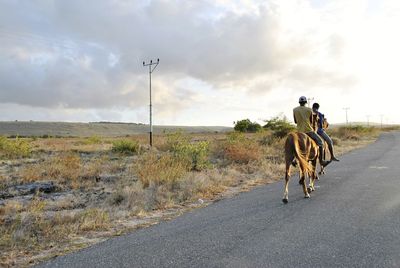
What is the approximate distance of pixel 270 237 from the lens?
6656 mm

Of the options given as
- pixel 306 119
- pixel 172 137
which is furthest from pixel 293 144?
pixel 172 137

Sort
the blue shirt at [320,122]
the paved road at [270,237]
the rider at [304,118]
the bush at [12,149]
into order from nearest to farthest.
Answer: the paved road at [270,237] → the rider at [304,118] → the blue shirt at [320,122] → the bush at [12,149]

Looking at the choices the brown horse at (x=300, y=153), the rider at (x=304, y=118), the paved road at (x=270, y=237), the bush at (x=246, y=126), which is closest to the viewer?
the paved road at (x=270, y=237)

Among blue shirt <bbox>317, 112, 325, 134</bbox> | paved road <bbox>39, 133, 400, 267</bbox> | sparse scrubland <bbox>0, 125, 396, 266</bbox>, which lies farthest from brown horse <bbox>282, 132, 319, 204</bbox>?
blue shirt <bbox>317, 112, 325, 134</bbox>

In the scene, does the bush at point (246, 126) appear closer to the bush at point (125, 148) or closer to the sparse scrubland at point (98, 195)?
the bush at point (125, 148)

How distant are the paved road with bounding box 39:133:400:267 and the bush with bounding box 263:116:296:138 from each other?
2598 centimetres

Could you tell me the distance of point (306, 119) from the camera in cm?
1147

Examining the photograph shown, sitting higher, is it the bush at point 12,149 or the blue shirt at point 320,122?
the blue shirt at point 320,122

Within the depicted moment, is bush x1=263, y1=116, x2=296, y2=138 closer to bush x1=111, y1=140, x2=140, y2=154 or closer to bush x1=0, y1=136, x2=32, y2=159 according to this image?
bush x1=111, y1=140, x2=140, y2=154

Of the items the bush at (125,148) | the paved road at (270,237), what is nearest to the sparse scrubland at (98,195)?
the paved road at (270,237)

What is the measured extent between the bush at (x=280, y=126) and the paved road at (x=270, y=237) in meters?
26.0

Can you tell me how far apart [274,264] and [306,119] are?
6.79 meters

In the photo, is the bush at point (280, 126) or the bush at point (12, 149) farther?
the bush at point (280, 126)

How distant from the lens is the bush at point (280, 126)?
36.3 metres
